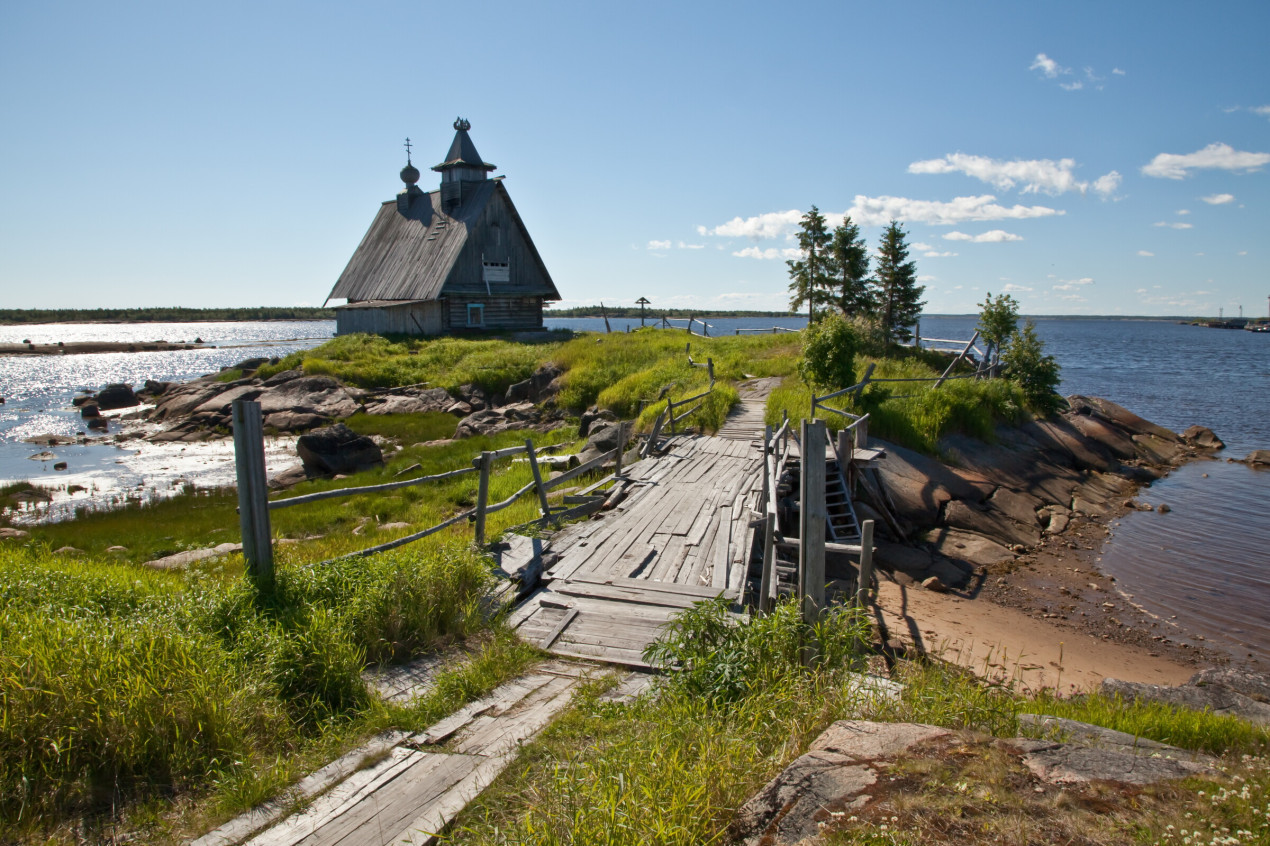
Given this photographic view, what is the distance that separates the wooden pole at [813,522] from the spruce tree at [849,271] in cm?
3899

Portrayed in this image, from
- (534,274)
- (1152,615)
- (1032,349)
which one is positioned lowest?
(1152,615)

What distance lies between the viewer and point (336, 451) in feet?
60.2

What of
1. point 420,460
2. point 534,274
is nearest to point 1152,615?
point 420,460

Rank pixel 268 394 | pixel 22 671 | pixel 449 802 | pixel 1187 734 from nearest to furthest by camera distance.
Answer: pixel 449 802
pixel 22 671
pixel 1187 734
pixel 268 394

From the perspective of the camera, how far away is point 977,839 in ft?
9.03

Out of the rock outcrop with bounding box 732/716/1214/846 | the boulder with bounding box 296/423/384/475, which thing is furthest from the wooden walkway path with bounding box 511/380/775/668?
the boulder with bounding box 296/423/384/475

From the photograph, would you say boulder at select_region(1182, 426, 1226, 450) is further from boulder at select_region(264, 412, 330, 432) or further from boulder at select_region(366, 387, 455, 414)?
boulder at select_region(264, 412, 330, 432)

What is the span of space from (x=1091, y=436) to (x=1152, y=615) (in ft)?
46.1

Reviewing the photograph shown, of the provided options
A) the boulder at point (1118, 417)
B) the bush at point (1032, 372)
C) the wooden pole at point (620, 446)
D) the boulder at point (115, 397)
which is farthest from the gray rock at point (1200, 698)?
the boulder at point (115, 397)

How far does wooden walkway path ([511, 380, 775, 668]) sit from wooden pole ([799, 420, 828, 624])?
59.4 inches

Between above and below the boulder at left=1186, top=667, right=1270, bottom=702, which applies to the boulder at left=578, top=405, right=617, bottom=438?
above

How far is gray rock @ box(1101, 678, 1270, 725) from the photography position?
6.77 metres

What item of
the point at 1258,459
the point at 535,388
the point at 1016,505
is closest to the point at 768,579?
the point at 1016,505

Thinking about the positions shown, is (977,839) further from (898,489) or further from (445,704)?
(898,489)
